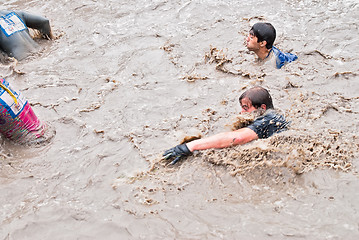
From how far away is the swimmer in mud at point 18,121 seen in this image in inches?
135

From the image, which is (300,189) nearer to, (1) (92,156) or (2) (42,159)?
(1) (92,156)

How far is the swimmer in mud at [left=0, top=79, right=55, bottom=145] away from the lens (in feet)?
11.3

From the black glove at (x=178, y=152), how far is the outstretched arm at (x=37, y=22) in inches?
149

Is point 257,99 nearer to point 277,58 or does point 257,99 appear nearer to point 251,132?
point 251,132

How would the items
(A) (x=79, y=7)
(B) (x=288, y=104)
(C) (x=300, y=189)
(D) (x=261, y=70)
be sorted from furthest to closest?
(A) (x=79, y=7), (D) (x=261, y=70), (B) (x=288, y=104), (C) (x=300, y=189)

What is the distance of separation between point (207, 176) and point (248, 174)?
14.0 inches

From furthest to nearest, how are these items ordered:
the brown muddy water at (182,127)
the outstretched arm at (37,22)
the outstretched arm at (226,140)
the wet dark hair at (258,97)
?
the outstretched arm at (37,22) < the wet dark hair at (258,97) < the outstretched arm at (226,140) < the brown muddy water at (182,127)

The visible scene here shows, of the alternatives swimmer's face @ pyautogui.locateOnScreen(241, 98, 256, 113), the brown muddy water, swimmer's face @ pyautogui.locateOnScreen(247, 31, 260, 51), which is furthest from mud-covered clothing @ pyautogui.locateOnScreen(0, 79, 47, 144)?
swimmer's face @ pyautogui.locateOnScreen(247, 31, 260, 51)

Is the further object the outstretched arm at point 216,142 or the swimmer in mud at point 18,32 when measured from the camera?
the swimmer in mud at point 18,32

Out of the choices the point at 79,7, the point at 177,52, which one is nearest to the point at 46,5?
the point at 79,7

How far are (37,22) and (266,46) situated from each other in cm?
374

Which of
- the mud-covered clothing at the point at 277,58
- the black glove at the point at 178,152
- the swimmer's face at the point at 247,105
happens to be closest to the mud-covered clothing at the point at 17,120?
the black glove at the point at 178,152

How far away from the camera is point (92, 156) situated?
3672mm

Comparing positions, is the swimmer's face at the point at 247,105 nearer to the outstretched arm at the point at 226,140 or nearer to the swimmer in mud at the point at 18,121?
the outstretched arm at the point at 226,140
